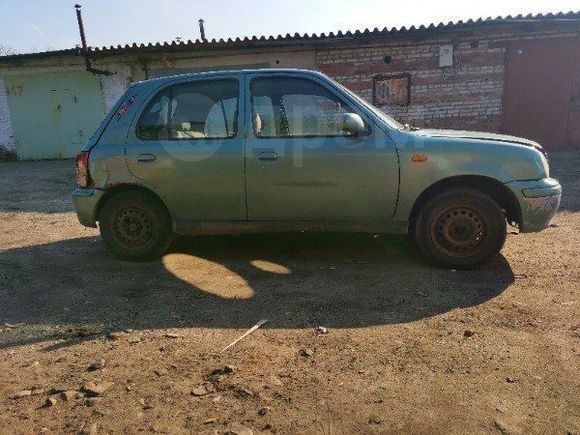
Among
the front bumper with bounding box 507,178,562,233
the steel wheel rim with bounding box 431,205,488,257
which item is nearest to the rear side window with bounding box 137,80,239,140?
the steel wheel rim with bounding box 431,205,488,257

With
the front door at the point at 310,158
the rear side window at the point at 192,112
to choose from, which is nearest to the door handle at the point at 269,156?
the front door at the point at 310,158

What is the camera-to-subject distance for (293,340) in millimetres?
2742

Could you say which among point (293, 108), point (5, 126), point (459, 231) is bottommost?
point (459, 231)

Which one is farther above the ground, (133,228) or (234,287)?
(133,228)

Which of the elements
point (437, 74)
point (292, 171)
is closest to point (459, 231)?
point (292, 171)

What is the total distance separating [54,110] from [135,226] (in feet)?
40.9

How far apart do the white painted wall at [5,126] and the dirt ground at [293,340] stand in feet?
40.4

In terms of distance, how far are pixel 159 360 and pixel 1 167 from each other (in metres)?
13.7

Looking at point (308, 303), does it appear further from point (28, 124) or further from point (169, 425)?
point (28, 124)

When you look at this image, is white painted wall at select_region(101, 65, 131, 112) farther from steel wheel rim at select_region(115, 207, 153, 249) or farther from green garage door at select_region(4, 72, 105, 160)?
steel wheel rim at select_region(115, 207, 153, 249)

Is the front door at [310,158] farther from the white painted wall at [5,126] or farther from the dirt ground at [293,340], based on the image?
the white painted wall at [5,126]

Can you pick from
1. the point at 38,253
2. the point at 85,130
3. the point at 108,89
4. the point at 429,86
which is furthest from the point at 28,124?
the point at 429,86

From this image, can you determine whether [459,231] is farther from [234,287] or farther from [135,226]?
[135,226]

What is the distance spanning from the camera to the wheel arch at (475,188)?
3.75 meters
